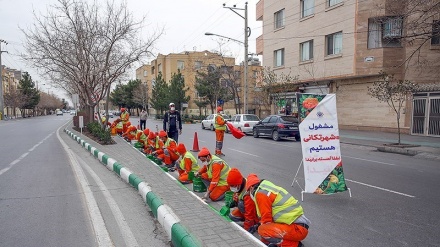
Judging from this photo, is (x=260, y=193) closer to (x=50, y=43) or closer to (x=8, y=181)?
(x=8, y=181)

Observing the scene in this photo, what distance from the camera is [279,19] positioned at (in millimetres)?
28984

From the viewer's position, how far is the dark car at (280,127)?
17.7 meters

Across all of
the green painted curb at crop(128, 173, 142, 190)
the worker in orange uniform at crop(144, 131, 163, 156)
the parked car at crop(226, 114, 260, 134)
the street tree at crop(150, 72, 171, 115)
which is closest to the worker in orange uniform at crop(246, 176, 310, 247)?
the green painted curb at crop(128, 173, 142, 190)

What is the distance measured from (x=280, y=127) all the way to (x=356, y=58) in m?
7.54

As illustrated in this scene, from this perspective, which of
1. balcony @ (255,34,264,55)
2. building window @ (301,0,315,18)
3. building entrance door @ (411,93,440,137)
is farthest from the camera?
balcony @ (255,34,264,55)

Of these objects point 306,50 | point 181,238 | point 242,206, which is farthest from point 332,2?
point 181,238

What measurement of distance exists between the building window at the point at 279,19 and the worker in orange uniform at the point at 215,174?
24978 mm

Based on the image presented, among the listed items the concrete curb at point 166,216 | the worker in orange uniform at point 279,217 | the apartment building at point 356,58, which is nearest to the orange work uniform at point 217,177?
the concrete curb at point 166,216

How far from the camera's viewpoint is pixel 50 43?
17.2m

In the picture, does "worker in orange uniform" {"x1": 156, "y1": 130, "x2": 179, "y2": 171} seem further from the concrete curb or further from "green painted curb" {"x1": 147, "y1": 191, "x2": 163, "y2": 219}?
"green painted curb" {"x1": 147, "y1": 191, "x2": 163, "y2": 219}

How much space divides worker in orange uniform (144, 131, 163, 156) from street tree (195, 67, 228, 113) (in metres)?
26.9

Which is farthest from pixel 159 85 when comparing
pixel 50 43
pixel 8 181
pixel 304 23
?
pixel 8 181

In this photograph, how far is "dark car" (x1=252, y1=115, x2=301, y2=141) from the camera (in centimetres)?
1772

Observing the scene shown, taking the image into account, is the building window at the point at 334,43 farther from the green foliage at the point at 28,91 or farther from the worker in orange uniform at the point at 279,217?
the green foliage at the point at 28,91
